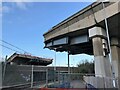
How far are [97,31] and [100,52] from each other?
2.66m

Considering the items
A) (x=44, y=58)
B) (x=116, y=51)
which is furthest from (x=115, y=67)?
(x=44, y=58)

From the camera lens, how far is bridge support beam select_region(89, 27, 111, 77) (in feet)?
73.9

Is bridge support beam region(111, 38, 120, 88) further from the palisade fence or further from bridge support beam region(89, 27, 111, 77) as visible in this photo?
the palisade fence

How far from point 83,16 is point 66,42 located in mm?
6378

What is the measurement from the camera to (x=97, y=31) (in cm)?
2358

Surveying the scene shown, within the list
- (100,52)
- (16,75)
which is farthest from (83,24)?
(16,75)

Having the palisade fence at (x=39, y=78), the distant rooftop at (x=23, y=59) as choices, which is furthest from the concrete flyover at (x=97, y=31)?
the distant rooftop at (x=23, y=59)

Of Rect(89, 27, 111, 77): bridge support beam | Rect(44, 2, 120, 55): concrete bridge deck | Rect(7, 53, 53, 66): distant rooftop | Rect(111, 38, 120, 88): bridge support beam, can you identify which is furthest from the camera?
Rect(7, 53, 53, 66): distant rooftop

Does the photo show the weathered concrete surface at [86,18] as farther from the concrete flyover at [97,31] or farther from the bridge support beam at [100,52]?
the bridge support beam at [100,52]

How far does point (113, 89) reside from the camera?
53.3 feet

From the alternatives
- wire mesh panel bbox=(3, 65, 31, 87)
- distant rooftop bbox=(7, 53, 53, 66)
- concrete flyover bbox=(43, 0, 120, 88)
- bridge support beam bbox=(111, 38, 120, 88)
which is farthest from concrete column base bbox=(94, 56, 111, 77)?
distant rooftop bbox=(7, 53, 53, 66)

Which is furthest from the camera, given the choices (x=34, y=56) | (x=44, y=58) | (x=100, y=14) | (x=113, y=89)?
(x=44, y=58)

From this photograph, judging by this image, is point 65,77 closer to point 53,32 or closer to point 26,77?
point 26,77

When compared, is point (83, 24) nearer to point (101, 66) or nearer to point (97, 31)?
point (97, 31)
